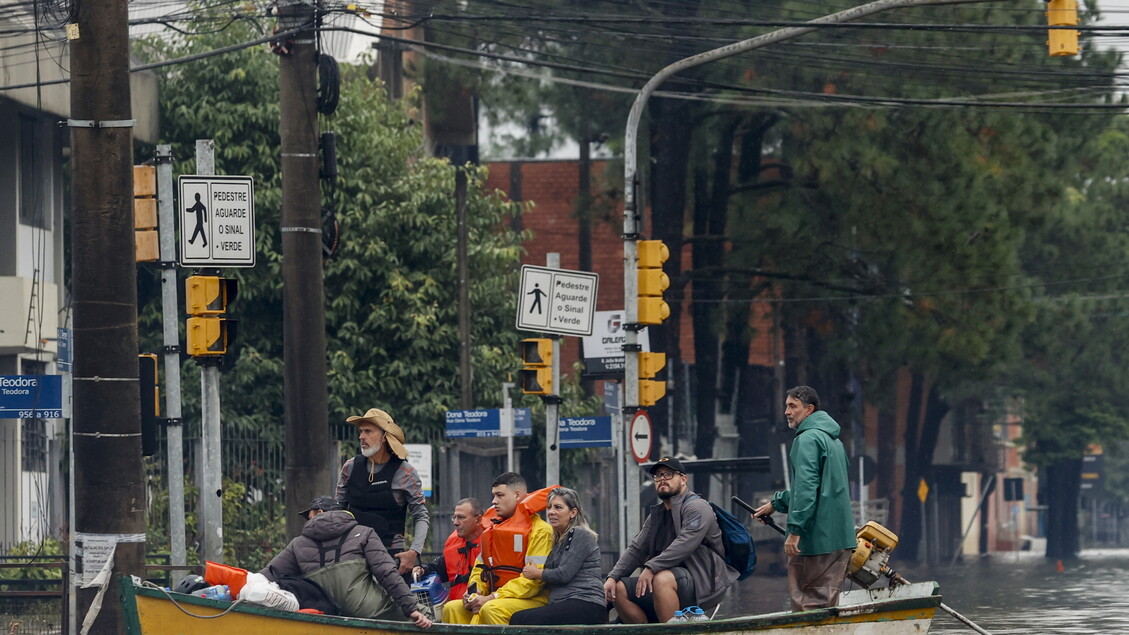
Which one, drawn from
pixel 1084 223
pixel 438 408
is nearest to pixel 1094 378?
pixel 1084 223

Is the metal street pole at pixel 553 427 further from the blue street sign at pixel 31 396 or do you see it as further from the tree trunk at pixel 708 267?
the tree trunk at pixel 708 267

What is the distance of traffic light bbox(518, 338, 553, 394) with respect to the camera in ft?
60.3

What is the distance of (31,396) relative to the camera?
15.4 metres

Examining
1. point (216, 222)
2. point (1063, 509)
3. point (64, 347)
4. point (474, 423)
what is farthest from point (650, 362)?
point (1063, 509)

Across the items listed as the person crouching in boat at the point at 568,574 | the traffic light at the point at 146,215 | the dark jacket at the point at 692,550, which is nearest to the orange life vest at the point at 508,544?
the person crouching in boat at the point at 568,574

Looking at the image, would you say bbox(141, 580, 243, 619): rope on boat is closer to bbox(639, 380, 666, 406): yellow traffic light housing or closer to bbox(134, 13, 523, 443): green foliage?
bbox(639, 380, 666, 406): yellow traffic light housing

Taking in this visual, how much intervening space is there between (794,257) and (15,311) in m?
13.8

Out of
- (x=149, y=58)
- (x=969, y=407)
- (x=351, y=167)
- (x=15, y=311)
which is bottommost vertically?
(x=969, y=407)

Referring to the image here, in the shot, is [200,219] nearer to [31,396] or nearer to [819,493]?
[31,396]

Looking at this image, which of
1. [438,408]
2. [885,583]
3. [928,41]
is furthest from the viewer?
[928,41]

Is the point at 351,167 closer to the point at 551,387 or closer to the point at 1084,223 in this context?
the point at 551,387

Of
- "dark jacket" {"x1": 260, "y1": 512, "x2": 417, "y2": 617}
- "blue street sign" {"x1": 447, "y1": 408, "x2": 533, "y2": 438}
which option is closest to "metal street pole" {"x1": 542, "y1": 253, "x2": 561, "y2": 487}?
"blue street sign" {"x1": 447, "y1": 408, "x2": 533, "y2": 438}

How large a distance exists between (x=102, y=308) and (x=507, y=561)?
3.00m

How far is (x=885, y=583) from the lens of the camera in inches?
458
